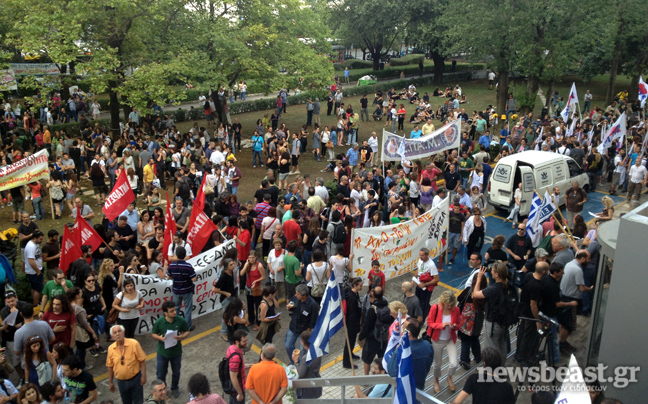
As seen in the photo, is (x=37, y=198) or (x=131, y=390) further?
(x=37, y=198)

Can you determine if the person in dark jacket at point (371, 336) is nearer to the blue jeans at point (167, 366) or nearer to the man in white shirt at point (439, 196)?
the blue jeans at point (167, 366)

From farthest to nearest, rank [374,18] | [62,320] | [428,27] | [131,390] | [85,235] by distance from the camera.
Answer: [374,18]
[428,27]
[85,235]
[62,320]
[131,390]

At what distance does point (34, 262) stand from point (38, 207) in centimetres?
620

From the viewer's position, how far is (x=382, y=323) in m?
8.00

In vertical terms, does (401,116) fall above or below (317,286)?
above

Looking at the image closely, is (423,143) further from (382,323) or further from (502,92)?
(502,92)

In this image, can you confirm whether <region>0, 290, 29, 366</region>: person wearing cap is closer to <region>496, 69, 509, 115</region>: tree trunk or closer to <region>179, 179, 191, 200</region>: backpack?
<region>179, 179, 191, 200</region>: backpack

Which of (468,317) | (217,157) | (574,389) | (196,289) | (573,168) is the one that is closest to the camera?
(574,389)

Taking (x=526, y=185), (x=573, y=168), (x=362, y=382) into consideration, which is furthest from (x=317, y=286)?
(x=573, y=168)

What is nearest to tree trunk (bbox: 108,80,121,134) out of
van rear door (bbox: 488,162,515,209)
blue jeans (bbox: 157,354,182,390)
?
van rear door (bbox: 488,162,515,209)

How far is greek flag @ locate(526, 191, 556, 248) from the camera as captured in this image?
11.8 meters

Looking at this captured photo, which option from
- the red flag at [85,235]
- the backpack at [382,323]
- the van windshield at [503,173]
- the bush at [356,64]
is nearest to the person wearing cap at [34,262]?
the red flag at [85,235]

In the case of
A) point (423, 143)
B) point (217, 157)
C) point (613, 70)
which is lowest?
point (217, 157)

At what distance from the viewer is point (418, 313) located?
860 centimetres
